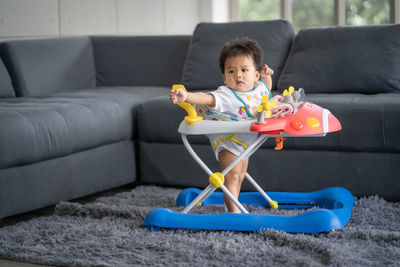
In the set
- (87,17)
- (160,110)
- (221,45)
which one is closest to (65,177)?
(160,110)

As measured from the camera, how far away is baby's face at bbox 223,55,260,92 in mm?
2100

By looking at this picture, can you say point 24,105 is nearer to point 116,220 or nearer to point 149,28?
point 116,220

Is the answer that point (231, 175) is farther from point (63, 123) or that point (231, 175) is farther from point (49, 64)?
point (49, 64)

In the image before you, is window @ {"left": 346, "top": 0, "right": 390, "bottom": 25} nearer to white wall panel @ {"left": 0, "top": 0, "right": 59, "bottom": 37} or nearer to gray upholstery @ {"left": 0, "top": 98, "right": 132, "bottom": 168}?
white wall panel @ {"left": 0, "top": 0, "right": 59, "bottom": 37}

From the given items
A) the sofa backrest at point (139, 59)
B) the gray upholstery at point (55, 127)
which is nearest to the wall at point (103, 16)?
the sofa backrest at point (139, 59)

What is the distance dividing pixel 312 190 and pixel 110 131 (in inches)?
40.1

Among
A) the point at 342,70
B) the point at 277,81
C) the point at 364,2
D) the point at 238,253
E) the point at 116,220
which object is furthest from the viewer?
the point at 364,2

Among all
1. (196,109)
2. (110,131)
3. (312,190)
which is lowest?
(312,190)

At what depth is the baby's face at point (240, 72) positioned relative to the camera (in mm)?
2100

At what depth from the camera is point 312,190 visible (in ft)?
8.63

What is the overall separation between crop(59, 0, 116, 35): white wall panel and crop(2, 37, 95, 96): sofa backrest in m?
0.31

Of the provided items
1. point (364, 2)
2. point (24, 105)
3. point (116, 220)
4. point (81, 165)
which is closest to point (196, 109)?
point (116, 220)

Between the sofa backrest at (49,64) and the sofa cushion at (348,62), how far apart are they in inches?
52.8

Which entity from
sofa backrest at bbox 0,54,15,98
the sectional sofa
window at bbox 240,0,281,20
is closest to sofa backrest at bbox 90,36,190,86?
the sectional sofa
